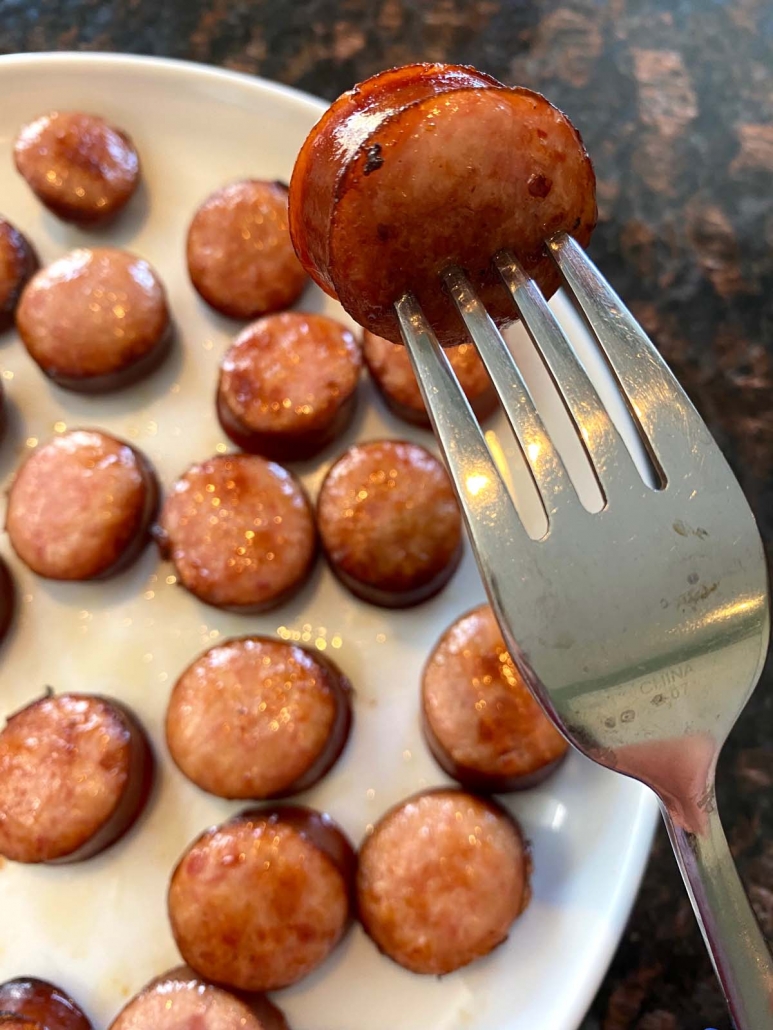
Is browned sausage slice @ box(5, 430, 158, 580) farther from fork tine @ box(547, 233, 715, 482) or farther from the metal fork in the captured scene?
fork tine @ box(547, 233, 715, 482)

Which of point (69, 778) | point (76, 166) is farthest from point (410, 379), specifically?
point (69, 778)

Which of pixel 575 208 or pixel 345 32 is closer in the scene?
pixel 575 208

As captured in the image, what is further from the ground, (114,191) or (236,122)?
(236,122)

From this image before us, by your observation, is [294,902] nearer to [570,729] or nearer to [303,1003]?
[303,1003]

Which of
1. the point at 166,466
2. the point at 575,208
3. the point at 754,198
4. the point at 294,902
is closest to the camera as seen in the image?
the point at 575,208

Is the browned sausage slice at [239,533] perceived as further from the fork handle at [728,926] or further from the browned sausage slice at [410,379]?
the fork handle at [728,926]

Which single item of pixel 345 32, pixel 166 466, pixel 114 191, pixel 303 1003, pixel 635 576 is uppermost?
pixel 345 32

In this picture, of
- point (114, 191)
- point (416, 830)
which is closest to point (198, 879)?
point (416, 830)

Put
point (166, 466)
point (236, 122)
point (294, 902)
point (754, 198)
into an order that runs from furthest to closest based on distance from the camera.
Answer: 1. point (754, 198)
2. point (236, 122)
3. point (166, 466)
4. point (294, 902)
